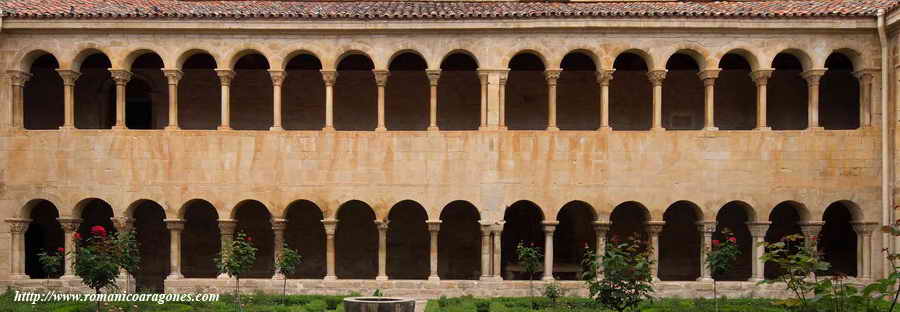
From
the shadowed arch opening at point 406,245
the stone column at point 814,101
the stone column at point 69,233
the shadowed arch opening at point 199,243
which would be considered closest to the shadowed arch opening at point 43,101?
the stone column at point 69,233

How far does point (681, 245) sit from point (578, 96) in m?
4.84

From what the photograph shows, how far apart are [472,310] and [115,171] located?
902 centimetres

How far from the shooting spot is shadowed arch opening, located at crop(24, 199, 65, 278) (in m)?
22.1

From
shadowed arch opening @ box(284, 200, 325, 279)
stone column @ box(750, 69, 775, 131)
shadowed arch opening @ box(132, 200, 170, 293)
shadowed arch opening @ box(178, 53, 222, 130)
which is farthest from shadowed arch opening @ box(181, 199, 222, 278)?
stone column @ box(750, 69, 775, 131)

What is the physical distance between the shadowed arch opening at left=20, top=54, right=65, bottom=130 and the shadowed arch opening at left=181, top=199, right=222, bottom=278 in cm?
418

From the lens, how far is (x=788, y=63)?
70.6 feet

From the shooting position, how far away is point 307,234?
2227 cm

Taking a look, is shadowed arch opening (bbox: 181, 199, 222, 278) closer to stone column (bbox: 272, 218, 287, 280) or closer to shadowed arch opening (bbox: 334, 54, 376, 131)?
stone column (bbox: 272, 218, 287, 280)

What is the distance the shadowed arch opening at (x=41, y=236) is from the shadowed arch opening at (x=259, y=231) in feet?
15.3

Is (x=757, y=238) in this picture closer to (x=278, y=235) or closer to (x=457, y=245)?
(x=457, y=245)

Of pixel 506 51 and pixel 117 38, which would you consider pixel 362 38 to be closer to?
pixel 506 51

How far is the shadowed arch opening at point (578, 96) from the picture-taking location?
2159 cm

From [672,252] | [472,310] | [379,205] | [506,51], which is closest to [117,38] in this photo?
[379,205]

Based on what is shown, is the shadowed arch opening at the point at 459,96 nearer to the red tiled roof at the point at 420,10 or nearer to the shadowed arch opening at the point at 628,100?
the red tiled roof at the point at 420,10
